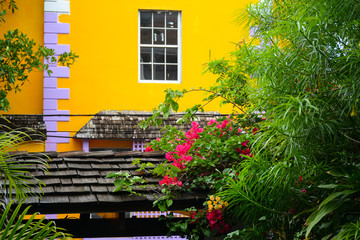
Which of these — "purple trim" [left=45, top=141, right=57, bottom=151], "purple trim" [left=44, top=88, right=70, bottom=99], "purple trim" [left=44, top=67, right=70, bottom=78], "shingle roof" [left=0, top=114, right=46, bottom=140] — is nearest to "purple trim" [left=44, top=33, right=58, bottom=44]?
"purple trim" [left=44, top=67, right=70, bottom=78]

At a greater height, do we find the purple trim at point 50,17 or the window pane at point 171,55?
the purple trim at point 50,17

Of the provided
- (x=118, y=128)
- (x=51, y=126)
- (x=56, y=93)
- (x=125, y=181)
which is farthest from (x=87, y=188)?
(x=56, y=93)

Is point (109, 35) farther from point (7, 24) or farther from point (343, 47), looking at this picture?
point (343, 47)

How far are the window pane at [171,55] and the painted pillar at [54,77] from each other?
1987 millimetres

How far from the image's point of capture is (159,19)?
12.4 meters

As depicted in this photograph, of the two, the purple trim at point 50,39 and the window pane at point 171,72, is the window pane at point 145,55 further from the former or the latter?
the purple trim at point 50,39

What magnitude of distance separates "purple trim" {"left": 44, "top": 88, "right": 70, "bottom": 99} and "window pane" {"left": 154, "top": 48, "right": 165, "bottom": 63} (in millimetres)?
1915

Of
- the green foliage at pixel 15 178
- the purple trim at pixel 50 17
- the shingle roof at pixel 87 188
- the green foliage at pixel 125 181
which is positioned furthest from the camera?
the purple trim at pixel 50 17

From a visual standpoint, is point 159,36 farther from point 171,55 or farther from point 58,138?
point 58,138

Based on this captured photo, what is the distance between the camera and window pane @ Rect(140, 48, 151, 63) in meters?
12.4

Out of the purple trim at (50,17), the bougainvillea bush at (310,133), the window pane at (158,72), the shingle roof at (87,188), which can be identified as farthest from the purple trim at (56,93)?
the bougainvillea bush at (310,133)

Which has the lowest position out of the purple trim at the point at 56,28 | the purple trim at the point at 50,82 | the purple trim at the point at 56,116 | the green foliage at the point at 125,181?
the green foliage at the point at 125,181

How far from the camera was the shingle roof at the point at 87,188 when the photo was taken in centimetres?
568

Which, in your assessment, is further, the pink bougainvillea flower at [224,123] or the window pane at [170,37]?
the window pane at [170,37]
